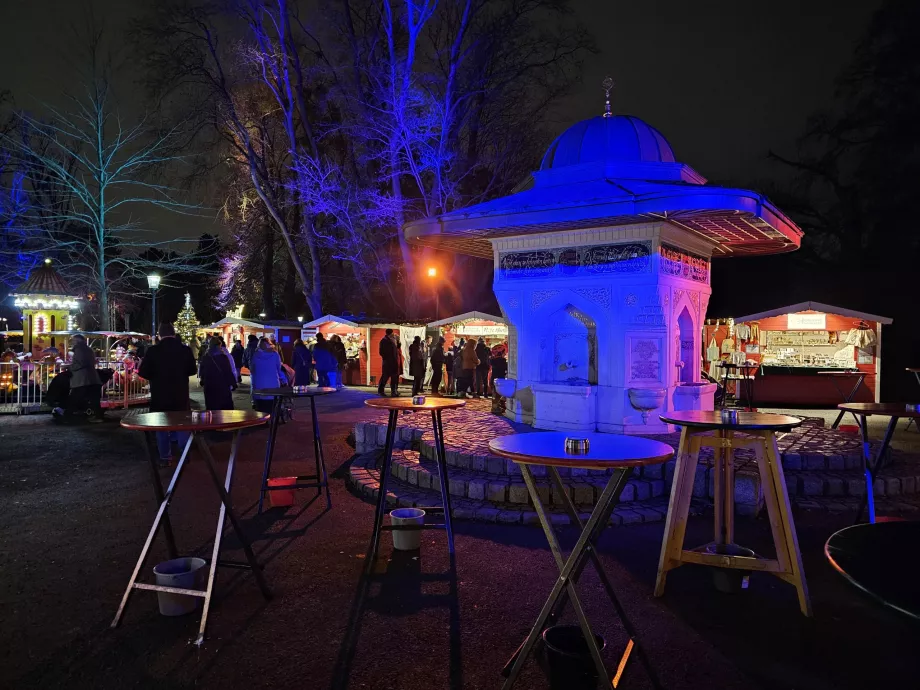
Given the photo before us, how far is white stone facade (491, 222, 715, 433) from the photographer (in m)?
8.52

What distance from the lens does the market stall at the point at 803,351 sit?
16234mm

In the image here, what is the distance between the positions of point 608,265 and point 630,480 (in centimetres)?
342

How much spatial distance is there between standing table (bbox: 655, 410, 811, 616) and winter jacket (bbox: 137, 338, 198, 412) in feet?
20.9

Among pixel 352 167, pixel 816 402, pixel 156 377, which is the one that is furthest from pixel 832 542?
pixel 352 167

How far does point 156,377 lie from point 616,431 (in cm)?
638

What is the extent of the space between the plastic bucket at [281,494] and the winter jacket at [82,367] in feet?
27.3

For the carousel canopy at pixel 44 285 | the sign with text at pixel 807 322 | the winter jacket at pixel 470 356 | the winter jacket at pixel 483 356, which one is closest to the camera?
the sign with text at pixel 807 322

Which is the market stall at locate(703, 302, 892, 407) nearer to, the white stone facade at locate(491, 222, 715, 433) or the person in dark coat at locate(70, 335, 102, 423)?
the white stone facade at locate(491, 222, 715, 433)

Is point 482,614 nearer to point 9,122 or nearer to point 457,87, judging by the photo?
point 457,87

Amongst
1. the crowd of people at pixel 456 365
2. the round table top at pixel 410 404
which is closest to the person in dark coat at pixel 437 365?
the crowd of people at pixel 456 365

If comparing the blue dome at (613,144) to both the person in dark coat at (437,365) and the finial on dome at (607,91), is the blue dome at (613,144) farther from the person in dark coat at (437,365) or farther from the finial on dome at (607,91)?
the person in dark coat at (437,365)

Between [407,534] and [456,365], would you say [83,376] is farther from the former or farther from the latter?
[407,534]

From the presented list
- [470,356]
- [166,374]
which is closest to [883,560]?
[166,374]

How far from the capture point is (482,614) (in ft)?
12.9
